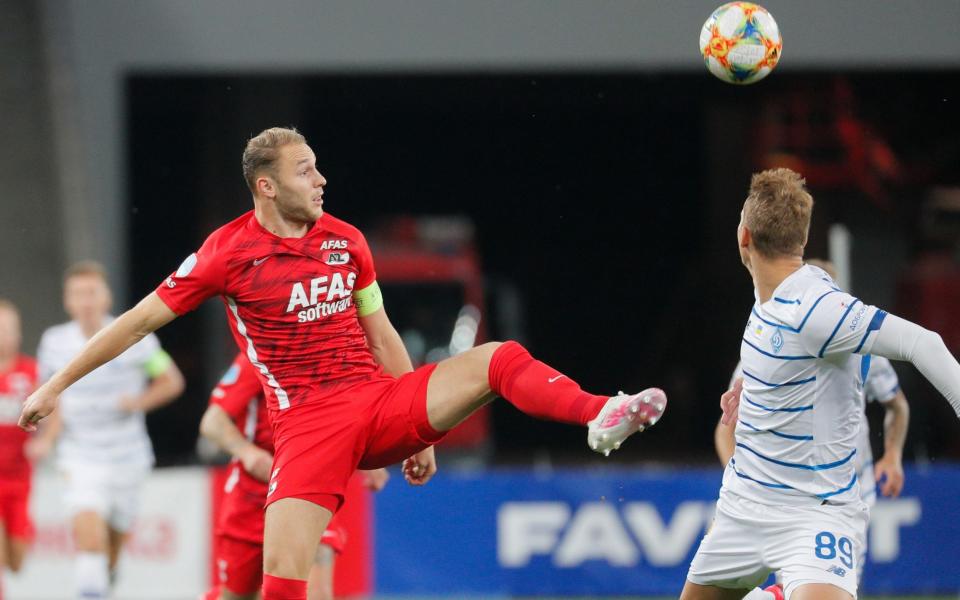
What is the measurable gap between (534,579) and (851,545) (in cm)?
529

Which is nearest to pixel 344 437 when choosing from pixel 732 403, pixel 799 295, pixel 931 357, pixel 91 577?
pixel 732 403

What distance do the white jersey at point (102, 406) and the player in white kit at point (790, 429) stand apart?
→ 5042 mm

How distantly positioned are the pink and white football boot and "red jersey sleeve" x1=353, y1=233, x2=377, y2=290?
1.36 m

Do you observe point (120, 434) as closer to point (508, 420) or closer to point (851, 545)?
point (851, 545)

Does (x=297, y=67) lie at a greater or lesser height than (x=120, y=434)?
greater

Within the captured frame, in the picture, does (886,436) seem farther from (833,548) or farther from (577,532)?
(577,532)

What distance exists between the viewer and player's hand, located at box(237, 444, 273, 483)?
6.12 metres

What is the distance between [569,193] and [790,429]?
1505 cm

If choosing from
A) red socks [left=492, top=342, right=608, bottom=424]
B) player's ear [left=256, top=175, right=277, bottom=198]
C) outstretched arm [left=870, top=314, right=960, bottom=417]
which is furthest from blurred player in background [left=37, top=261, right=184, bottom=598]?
outstretched arm [left=870, top=314, right=960, bottom=417]

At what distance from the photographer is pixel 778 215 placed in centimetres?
462

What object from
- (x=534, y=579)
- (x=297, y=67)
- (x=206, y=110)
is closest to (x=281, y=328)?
(x=534, y=579)

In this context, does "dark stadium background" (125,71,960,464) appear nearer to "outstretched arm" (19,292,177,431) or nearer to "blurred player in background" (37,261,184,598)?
"blurred player in background" (37,261,184,598)

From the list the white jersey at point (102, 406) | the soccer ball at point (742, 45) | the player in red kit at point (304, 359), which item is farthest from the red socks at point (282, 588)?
the white jersey at point (102, 406)

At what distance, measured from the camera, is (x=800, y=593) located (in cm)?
448
